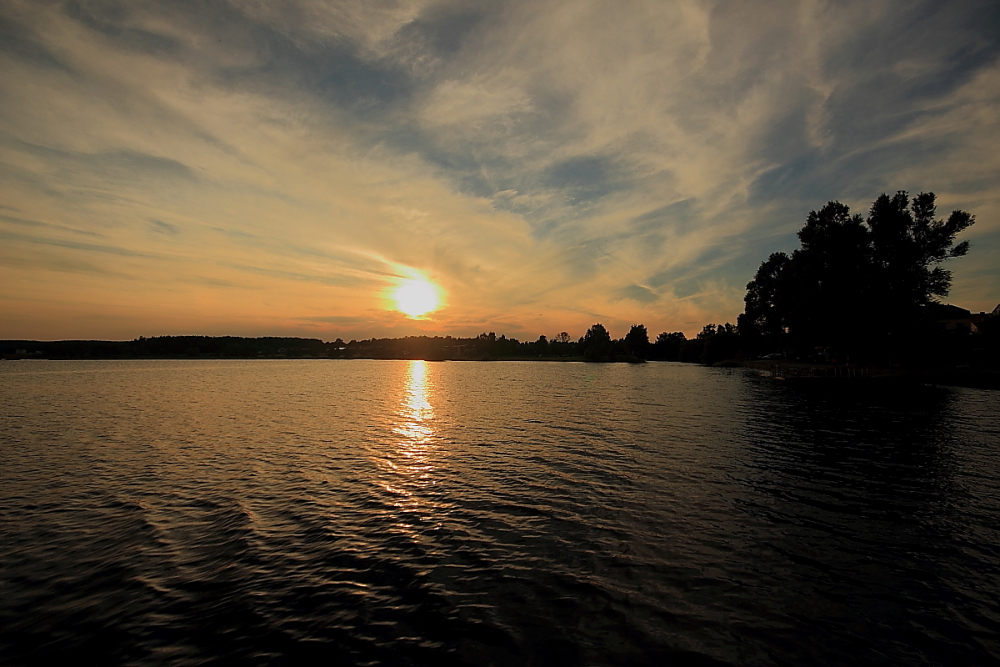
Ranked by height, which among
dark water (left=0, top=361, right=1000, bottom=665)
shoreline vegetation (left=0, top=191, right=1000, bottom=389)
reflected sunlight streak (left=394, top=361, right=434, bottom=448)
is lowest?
dark water (left=0, top=361, right=1000, bottom=665)

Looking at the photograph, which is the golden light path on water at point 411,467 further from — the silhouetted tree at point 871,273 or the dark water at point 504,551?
the silhouetted tree at point 871,273

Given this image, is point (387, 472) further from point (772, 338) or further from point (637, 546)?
point (772, 338)

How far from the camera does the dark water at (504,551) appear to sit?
1043 cm

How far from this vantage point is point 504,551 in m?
15.1

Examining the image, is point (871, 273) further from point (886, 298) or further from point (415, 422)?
point (415, 422)

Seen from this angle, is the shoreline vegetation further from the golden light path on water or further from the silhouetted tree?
the golden light path on water

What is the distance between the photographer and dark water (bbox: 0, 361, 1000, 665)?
411 inches

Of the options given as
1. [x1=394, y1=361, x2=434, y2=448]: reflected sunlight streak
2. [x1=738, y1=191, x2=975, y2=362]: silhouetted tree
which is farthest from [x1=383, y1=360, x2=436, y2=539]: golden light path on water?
[x1=738, y1=191, x2=975, y2=362]: silhouetted tree

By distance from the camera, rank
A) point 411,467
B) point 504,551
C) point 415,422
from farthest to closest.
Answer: point 415,422
point 411,467
point 504,551

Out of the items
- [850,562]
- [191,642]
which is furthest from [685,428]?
[191,642]

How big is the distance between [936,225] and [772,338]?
7986 cm

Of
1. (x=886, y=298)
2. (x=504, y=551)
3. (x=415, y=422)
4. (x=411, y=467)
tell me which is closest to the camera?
(x=504, y=551)

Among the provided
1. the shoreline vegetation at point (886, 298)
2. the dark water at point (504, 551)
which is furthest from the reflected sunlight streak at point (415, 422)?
the shoreline vegetation at point (886, 298)

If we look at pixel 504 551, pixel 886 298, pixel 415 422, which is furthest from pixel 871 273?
pixel 504 551
